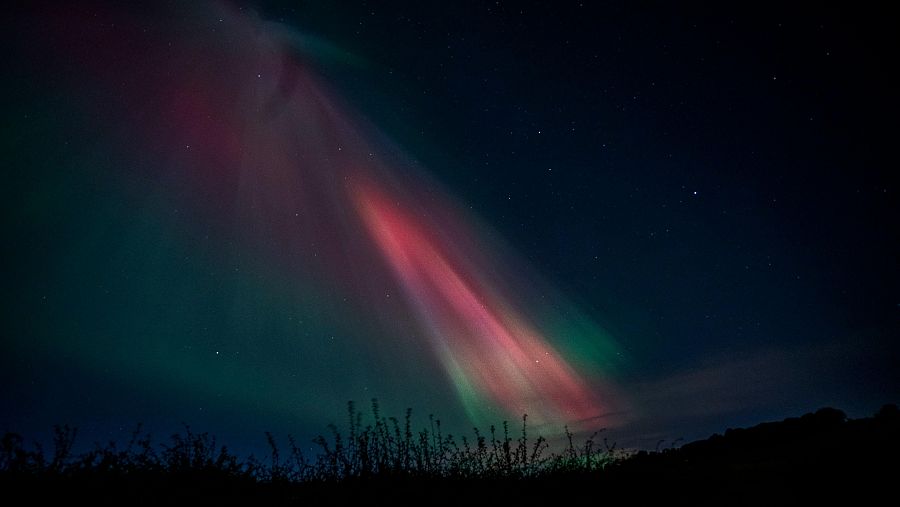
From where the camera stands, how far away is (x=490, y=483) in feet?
22.7

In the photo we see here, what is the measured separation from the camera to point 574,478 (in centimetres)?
696

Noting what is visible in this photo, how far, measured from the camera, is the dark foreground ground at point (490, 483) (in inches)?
199

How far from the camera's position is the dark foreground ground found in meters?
5.05

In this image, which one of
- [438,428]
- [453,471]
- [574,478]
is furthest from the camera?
[438,428]

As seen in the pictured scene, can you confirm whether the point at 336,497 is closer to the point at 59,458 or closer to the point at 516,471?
the point at 516,471

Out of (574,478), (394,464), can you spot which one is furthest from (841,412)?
(394,464)

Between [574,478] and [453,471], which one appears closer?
[574,478]

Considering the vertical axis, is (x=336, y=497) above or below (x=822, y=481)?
above

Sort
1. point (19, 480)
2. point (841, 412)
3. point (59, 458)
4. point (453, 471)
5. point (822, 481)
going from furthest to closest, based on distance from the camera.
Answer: point (841, 412) → point (453, 471) → point (59, 458) → point (19, 480) → point (822, 481)

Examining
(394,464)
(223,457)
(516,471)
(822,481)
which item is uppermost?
(223,457)

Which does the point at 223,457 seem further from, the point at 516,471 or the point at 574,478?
the point at 574,478

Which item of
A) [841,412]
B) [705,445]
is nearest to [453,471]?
[705,445]

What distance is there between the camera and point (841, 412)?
10.2 m

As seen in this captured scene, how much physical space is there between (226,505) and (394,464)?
270 cm
